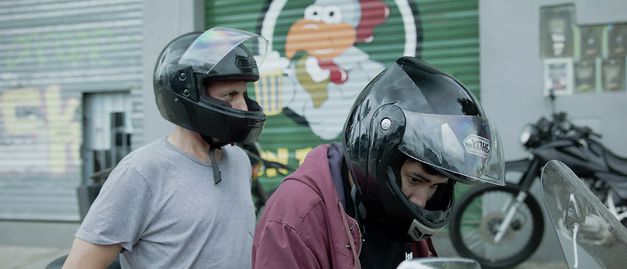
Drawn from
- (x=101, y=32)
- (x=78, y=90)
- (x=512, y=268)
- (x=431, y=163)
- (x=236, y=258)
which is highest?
Result: (x=101, y=32)

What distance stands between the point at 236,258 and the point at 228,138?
42 centimetres

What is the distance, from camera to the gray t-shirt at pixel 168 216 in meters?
1.60

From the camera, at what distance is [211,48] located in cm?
194

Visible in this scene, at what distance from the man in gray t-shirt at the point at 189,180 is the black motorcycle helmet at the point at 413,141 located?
61 centimetres

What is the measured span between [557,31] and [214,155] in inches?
153

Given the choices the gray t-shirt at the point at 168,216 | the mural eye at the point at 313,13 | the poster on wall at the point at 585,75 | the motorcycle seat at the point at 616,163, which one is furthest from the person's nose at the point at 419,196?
the mural eye at the point at 313,13

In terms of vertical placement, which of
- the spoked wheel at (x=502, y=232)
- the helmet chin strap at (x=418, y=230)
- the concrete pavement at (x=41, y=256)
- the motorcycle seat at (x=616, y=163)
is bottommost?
the concrete pavement at (x=41, y=256)

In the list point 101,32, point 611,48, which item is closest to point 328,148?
point 611,48

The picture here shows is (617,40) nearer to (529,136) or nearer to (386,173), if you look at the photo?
(529,136)

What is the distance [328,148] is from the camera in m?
1.54

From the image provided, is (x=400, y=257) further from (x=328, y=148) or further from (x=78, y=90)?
(x=78, y=90)

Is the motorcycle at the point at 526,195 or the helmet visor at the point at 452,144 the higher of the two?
the helmet visor at the point at 452,144

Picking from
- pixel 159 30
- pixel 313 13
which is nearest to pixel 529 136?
pixel 313 13

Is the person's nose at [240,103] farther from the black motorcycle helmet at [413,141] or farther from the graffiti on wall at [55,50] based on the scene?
the graffiti on wall at [55,50]
